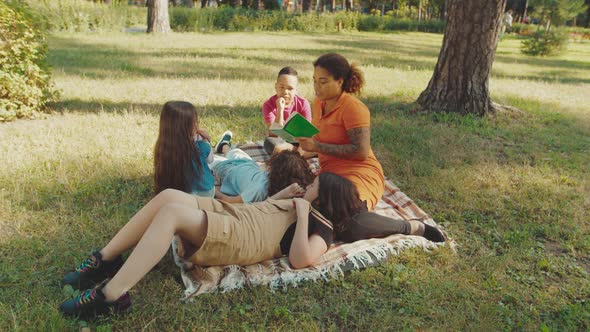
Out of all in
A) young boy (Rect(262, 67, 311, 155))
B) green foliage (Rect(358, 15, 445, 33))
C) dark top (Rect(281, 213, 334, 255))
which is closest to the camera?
dark top (Rect(281, 213, 334, 255))

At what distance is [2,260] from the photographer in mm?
3049

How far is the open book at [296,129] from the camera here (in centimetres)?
350

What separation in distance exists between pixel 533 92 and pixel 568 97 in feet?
2.27

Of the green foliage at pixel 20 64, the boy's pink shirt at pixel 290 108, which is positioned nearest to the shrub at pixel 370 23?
the green foliage at pixel 20 64

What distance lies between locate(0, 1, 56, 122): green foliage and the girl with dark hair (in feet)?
13.5

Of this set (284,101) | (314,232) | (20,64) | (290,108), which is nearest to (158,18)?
(20,64)

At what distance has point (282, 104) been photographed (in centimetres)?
495

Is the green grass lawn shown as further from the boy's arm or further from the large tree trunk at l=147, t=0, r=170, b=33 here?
the large tree trunk at l=147, t=0, r=170, b=33

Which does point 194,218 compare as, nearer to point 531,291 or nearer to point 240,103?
point 531,291

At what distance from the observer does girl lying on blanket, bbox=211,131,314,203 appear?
344cm

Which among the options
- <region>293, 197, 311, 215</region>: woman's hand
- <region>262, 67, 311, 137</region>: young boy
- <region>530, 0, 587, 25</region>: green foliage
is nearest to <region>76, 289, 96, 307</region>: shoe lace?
<region>293, 197, 311, 215</region>: woman's hand

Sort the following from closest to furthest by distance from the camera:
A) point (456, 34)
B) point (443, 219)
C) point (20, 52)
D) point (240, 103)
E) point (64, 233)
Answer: point (64, 233), point (443, 219), point (20, 52), point (456, 34), point (240, 103)

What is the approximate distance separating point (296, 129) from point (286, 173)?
39 centimetres

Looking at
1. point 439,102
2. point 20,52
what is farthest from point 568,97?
point 20,52
